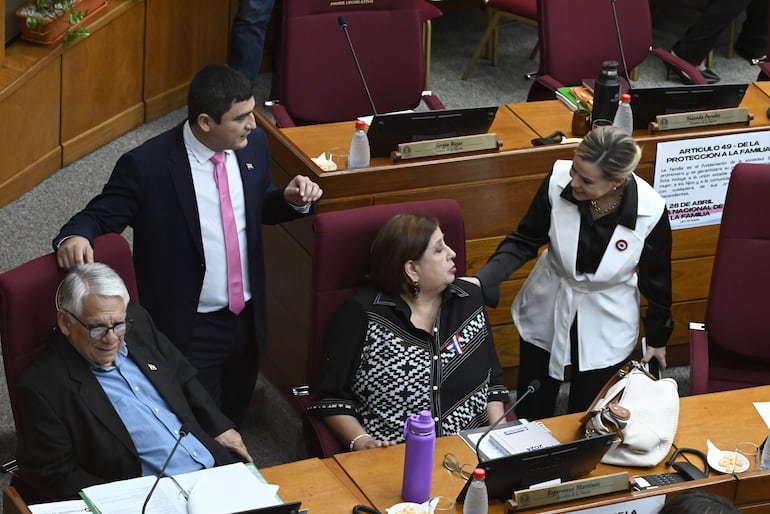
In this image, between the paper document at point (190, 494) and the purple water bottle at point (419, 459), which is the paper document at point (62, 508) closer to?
the paper document at point (190, 494)

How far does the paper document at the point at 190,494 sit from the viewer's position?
2.68 meters

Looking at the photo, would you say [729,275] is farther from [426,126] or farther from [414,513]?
[414,513]

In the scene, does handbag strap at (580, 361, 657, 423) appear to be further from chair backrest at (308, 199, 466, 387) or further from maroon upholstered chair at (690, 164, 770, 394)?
chair backrest at (308, 199, 466, 387)

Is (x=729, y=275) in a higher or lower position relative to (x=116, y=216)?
lower

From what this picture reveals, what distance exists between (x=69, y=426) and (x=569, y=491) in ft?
3.79

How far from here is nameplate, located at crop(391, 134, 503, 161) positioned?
392cm

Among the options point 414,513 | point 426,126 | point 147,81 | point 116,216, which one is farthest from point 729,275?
point 147,81

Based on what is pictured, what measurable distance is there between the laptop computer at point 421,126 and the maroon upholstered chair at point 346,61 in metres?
0.63

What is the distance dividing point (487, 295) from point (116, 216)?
3.43 feet

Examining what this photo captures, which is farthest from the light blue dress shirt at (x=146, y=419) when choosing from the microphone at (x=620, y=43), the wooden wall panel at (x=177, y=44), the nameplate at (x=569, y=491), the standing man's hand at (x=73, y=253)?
the wooden wall panel at (x=177, y=44)

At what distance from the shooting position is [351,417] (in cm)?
327

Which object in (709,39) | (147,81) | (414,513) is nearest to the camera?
(414,513)

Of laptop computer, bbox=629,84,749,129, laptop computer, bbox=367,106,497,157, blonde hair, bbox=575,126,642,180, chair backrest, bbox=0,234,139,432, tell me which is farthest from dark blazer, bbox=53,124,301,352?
laptop computer, bbox=629,84,749,129

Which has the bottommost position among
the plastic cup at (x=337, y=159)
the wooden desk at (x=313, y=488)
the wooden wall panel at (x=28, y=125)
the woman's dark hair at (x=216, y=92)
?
the wooden wall panel at (x=28, y=125)
